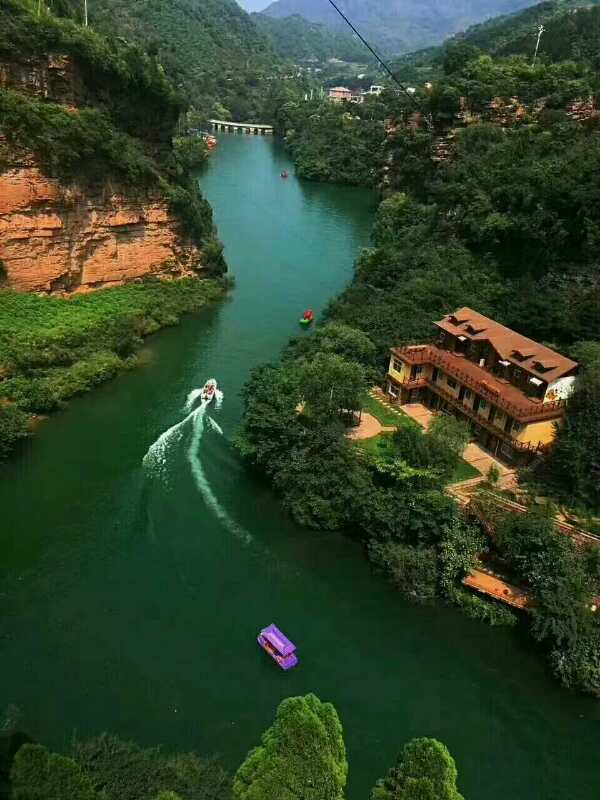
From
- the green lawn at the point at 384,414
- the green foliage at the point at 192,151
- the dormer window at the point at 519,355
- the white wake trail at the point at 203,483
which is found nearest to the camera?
the white wake trail at the point at 203,483

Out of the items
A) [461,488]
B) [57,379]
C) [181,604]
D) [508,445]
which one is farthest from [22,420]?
[508,445]

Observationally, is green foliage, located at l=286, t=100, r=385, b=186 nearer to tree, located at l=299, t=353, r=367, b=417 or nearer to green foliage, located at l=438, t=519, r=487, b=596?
tree, located at l=299, t=353, r=367, b=417

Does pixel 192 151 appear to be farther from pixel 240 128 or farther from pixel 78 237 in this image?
pixel 240 128

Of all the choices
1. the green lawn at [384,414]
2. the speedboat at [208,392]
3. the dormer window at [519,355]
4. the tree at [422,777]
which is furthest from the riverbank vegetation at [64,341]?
the tree at [422,777]

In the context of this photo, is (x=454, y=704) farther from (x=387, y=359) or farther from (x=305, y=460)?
(x=387, y=359)

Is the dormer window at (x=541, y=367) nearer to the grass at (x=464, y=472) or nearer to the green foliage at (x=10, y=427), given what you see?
the grass at (x=464, y=472)

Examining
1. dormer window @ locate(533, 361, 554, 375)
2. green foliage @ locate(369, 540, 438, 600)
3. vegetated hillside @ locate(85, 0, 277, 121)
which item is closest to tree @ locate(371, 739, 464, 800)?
green foliage @ locate(369, 540, 438, 600)
